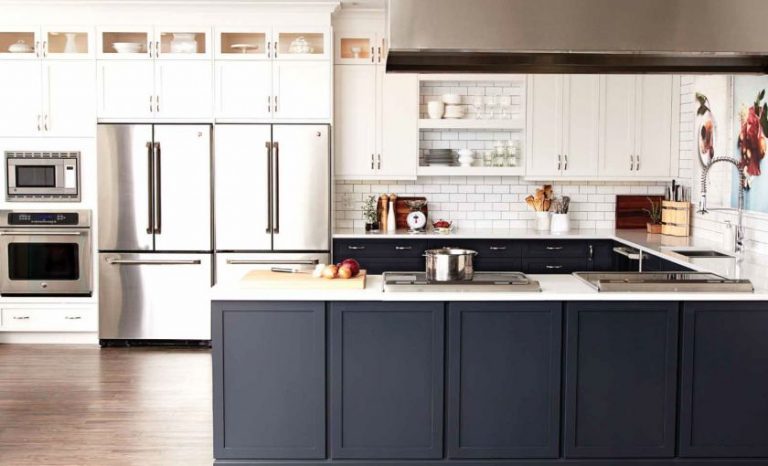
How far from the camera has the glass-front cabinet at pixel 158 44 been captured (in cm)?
682

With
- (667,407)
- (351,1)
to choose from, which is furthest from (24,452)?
(351,1)

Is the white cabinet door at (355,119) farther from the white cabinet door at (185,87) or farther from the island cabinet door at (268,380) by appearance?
the island cabinet door at (268,380)

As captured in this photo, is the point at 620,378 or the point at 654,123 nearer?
the point at 620,378

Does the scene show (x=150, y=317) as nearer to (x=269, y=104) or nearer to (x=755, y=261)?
(x=269, y=104)

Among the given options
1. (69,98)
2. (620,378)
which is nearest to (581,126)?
(620,378)

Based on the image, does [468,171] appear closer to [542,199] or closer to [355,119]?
[542,199]

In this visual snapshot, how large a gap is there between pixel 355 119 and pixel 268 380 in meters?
3.49

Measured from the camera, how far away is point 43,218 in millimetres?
6914

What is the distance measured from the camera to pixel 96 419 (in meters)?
5.01

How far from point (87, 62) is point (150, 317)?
2.04 metres

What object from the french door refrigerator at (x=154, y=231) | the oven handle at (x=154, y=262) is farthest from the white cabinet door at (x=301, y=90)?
the oven handle at (x=154, y=262)

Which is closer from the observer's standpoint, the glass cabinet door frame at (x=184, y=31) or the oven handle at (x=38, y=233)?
the glass cabinet door frame at (x=184, y=31)

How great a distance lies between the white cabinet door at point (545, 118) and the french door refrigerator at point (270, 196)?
1.68 m

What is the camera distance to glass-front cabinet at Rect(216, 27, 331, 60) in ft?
22.4
